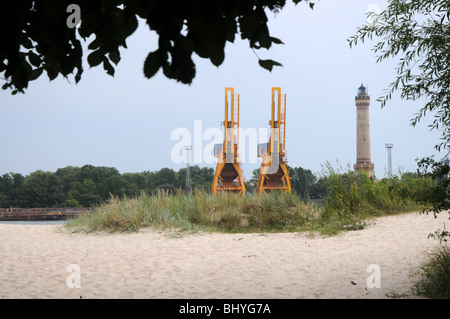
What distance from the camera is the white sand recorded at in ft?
16.6

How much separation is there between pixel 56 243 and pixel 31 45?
622 centimetres

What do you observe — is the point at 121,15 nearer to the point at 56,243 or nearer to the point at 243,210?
the point at 56,243

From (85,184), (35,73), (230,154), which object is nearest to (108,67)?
(35,73)

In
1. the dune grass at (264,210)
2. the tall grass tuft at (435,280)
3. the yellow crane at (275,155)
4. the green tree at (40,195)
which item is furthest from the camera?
the green tree at (40,195)

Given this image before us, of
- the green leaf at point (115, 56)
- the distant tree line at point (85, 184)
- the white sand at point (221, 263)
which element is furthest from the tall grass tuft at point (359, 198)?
the distant tree line at point (85, 184)

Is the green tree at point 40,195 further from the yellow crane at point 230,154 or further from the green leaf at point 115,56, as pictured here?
the green leaf at point 115,56

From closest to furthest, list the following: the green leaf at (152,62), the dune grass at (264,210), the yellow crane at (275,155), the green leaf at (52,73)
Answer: the green leaf at (152,62) < the green leaf at (52,73) < the dune grass at (264,210) < the yellow crane at (275,155)

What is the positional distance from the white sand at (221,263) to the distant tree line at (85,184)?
3294cm

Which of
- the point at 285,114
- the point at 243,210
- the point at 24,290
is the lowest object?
the point at 24,290

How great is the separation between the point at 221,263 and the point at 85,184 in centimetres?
4812

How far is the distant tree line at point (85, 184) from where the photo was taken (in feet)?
152

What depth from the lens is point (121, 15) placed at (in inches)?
81.1
